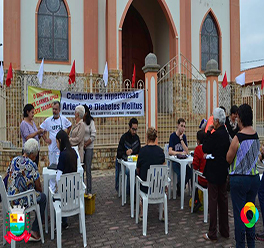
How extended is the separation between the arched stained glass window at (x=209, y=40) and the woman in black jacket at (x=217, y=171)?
34.5 ft

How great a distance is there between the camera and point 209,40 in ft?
45.5

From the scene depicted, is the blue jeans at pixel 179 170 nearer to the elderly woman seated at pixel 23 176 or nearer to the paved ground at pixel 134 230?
the paved ground at pixel 134 230

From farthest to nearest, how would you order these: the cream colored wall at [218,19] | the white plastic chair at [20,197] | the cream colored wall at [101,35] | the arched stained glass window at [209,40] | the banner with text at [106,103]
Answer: the arched stained glass window at [209,40] → the cream colored wall at [218,19] → the cream colored wall at [101,35] → the banner with text at [106,103] → the white plastic chair at [20,197]

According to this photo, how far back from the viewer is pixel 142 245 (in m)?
3.71

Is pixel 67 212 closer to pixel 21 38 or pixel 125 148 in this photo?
pixel 125 148

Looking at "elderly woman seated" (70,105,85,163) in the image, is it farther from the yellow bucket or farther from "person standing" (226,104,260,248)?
"person standing" (226,104,260,248)

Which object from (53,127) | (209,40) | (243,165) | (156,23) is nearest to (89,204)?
(53,127)

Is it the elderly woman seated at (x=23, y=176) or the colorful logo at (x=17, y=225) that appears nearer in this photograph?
the colorful logo at (x=17, y=225)

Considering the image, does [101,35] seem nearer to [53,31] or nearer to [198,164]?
[53,31]

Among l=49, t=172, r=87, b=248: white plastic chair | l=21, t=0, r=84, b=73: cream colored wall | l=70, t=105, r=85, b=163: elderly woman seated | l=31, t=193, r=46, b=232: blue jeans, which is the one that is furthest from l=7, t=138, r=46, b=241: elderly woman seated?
l=21, t=0, r=84, b=73: cream colored wall

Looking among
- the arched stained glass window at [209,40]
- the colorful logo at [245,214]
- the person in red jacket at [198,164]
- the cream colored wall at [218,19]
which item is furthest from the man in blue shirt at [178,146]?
the arched stained glass window at [209,40]

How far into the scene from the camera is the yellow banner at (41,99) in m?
7.58

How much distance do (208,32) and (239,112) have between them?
1163 cm

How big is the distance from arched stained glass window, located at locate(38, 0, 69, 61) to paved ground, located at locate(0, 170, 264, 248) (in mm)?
7815
